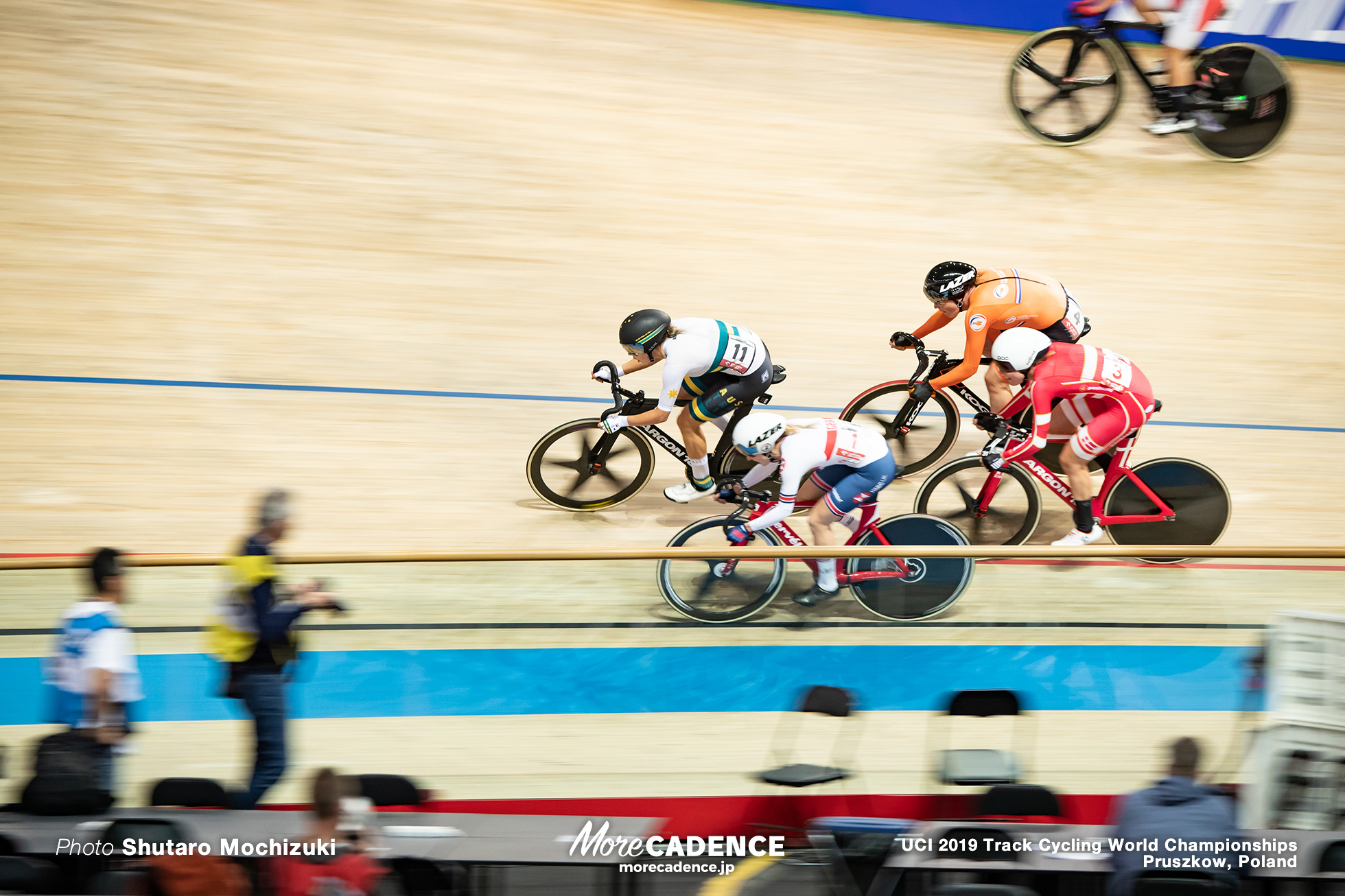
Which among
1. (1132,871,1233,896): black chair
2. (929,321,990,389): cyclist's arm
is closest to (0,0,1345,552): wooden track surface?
(929,321,990,389): cyclist's arm

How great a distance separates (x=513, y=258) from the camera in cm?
740

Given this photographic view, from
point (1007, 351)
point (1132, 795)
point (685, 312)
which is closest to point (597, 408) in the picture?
point (685, 312)

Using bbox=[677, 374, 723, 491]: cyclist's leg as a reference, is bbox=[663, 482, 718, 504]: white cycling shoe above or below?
below

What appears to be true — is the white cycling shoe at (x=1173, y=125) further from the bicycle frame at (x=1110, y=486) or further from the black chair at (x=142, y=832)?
the black chair at (x=142, y=832)

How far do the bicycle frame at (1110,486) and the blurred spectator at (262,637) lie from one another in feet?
9.87

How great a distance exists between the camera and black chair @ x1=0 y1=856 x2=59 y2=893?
9.14ft

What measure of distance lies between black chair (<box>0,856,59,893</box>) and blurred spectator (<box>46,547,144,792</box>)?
594mm

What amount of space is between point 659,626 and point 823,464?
48.0 inches

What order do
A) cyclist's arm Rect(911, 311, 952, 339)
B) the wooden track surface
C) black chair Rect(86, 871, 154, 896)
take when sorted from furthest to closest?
the wooden track surface, cyclist's arm Rect(911, 311, 952, 339), black chair Rect(86, 871, 154, 896)

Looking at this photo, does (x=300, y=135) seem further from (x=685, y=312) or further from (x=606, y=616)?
(x=606, y=616)

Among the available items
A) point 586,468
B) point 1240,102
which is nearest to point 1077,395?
point 586,468

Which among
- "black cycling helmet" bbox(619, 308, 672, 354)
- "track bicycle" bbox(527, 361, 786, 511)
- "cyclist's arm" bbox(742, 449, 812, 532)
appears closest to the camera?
"cyclist's arm" bbox(742, 449, 812, 532)

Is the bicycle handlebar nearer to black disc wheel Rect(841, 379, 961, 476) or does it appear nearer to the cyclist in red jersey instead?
black disc wheel Rect(841, 379, 961, 476)

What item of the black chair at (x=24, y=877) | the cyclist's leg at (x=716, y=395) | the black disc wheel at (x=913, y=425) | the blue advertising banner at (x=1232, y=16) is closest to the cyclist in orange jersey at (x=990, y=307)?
the black disc wheel at (x=913, y=425)
